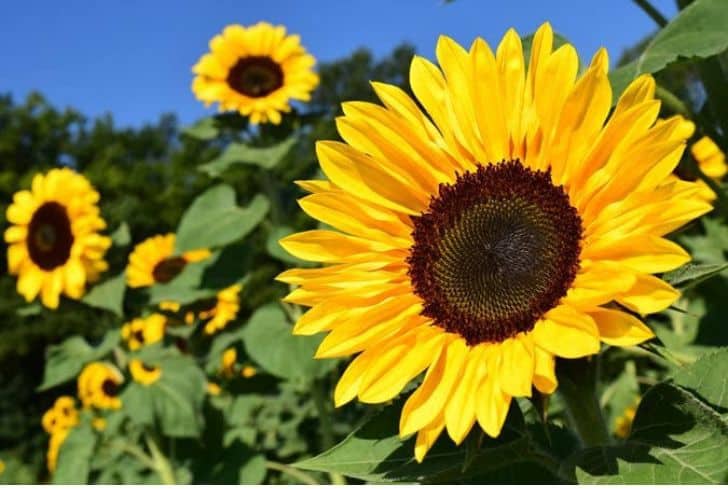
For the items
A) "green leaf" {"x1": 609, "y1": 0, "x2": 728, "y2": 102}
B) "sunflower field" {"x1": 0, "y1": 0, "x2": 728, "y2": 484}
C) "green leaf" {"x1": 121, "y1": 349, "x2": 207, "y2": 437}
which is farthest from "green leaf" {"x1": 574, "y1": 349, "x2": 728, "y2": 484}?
"green leaf" {"x1": 121, "y1": 349, "x2": 207, "y2": 437}

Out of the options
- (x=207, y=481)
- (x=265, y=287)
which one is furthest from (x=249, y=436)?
(x=265, y=287)

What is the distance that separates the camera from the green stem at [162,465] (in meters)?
3.13

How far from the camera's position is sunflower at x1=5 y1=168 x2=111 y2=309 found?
3.09 metres

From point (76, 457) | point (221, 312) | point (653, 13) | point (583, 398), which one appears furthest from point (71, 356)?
point (583, 398)

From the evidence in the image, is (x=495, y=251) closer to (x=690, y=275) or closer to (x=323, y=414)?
(x=690, y=275)

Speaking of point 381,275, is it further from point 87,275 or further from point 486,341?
point 87,275

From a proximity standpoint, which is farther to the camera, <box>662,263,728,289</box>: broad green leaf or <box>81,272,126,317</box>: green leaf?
<box>81,272,126,317</box>: green leaf

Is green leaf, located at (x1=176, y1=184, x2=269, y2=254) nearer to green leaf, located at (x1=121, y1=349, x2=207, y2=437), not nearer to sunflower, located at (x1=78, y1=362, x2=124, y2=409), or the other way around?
green leaf, located at (x1=121, y1=349, x2=207, y2=437)

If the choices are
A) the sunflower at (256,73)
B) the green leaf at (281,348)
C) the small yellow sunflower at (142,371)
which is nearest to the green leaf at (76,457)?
the small yellow sunflower at (142,371)

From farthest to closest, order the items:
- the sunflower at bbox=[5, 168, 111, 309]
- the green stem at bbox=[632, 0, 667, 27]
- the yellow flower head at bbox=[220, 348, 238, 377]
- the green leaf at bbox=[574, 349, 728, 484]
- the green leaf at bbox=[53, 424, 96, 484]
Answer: the yellow flower head at bbox=[220, 348, 238, 377]
the green leaf at bbox=[53, 424, 96, 484]
the sunflower at bbox=[5, 168, 111, 309]
the green stem at bbox=[632, 0, 667, 27]
the green leaf at bbox=[574, 349, 728, 484]

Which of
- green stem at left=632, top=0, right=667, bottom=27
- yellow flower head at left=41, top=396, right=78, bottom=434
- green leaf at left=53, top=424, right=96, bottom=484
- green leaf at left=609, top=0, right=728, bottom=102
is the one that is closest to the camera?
green leaf at left=609, top=0, right=728, bottom=102

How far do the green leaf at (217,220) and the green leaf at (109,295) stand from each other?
248mm

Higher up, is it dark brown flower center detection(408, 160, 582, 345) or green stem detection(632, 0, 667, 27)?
green stem detection(632, 0, 667, 27)

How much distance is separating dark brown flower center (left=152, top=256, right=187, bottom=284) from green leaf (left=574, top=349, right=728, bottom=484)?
262 cm
